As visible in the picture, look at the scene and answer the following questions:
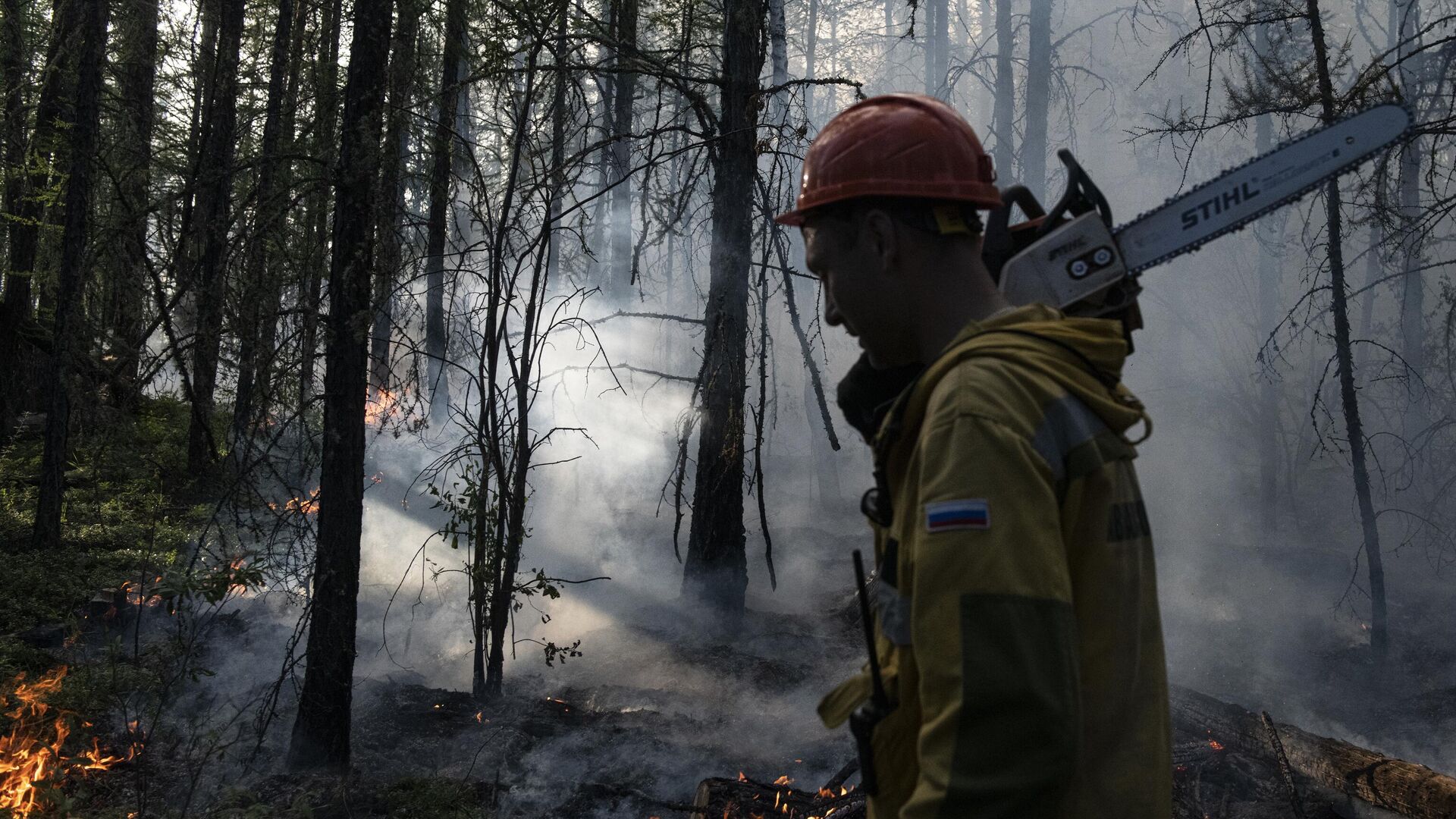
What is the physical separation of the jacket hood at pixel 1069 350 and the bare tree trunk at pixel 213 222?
4781 millimetres

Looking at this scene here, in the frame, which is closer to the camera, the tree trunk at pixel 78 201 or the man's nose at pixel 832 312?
the man's nose at pixel 832 312

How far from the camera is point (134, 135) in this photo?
11.0 m

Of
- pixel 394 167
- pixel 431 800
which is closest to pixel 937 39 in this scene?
pixel 394 167

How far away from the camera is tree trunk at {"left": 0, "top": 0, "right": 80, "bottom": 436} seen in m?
9.73

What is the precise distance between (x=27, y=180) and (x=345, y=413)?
8.92 meters

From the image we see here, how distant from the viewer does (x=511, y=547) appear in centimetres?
702

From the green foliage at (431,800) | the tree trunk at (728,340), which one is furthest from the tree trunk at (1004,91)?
the green foliage at (431,800)

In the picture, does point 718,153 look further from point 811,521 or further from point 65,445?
point 811,521

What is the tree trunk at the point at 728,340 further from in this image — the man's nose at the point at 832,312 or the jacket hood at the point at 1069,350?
the jacket hood at the point at 1069,350

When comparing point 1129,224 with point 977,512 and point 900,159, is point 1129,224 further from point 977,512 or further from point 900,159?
point 977,512

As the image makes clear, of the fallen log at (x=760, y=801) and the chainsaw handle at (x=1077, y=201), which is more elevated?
the chainsaw handle at (x=1077, y=201)

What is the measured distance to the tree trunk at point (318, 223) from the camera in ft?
18.2

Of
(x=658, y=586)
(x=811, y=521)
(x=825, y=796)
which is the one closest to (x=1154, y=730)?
(x=825, y=796)

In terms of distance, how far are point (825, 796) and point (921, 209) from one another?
14.1ft
